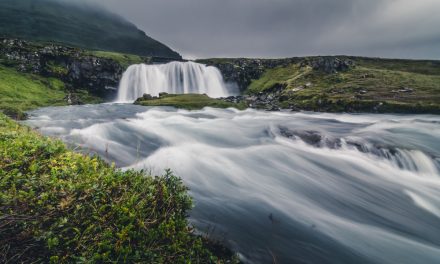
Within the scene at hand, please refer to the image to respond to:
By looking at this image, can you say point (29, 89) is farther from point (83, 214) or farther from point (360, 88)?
point (360, 88)

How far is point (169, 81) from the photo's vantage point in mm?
86250

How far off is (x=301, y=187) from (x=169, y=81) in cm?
7848

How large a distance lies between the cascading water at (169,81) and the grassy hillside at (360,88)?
1332 cm

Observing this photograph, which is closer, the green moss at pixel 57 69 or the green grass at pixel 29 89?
the green grass at pixel 29 89

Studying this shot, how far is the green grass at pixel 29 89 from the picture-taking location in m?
48.9

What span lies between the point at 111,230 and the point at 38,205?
104 cm

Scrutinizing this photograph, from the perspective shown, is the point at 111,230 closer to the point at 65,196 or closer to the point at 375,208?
the point at 65,196

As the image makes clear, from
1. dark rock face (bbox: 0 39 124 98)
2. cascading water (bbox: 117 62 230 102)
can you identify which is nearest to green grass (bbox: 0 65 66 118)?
dark rock face (bbox: 0 39 124 98)

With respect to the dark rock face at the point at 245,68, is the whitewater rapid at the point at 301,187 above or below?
below

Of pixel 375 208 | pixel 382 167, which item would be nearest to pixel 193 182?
pixel 375 208

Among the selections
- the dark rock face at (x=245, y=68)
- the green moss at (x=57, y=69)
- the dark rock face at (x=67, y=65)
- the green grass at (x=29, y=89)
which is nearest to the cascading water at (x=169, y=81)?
the dark rock face at (x=67, y=65)

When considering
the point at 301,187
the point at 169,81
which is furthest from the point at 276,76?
the point at 301,187

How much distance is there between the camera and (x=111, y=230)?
3.70 metres

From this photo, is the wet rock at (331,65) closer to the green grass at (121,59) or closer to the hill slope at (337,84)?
the hill slope at (337,84)
